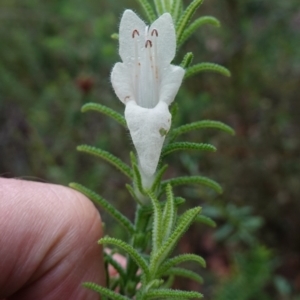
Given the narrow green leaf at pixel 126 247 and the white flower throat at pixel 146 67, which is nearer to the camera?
the narrow green leaf at pixel 126 247

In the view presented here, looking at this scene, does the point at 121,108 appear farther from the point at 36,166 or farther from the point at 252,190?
the point at 252,190

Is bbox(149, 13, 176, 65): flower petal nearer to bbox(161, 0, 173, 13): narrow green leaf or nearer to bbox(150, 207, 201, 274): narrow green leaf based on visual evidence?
bbox(161, 0, 173, 13): narrow green leaf

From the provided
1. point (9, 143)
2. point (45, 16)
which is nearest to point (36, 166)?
point (9, 143)

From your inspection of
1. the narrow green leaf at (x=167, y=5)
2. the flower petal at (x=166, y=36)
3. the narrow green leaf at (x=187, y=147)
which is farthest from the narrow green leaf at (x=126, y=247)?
the narrow green leaf at (x=167, y=5)

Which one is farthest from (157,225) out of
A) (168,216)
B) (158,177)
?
(158,177)

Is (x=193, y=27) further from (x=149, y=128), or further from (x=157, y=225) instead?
(x=157, y=225)

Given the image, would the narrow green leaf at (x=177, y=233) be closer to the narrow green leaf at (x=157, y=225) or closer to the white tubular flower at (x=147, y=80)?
the narrow green leaf at (x=157, y=225)

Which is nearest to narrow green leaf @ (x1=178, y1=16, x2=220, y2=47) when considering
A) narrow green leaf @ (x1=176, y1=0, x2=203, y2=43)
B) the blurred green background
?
narrow green leaf @ (x1=176, y1=0, x2=203, y2=43)
